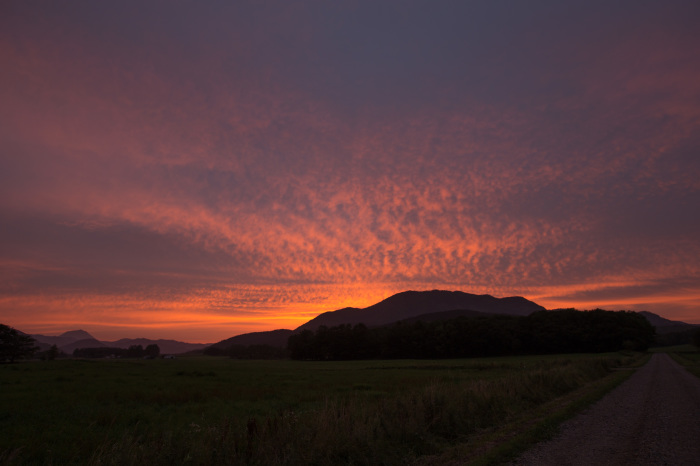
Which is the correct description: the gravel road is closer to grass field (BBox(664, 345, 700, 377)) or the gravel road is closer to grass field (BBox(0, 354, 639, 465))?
grass field (BBox(0, 354, 639, 465))

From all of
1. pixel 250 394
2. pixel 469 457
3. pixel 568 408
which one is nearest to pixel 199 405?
pixel 250 394

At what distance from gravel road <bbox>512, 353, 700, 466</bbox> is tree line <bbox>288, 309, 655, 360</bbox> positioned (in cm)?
9802

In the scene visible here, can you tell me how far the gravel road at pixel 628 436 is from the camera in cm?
952

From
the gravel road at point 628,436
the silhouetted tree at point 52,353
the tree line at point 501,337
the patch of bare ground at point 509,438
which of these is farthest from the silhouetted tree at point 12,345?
the gravel road at point 628,436

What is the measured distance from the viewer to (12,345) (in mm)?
108188

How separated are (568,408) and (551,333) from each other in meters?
105

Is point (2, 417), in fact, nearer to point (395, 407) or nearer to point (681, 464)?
point (395, 407)

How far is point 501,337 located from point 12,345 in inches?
5528

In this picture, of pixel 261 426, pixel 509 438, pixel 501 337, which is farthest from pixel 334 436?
pixel 501 337

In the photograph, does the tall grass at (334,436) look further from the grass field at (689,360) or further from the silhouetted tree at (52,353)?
the silhouetted tree at (52,353)

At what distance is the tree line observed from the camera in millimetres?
105375

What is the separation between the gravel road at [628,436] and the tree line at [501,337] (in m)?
98.0

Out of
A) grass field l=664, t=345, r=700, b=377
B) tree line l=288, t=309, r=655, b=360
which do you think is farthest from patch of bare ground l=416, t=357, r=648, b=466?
tree line l=288, t=309, r=655, b=360

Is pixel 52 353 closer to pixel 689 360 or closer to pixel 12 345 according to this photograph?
pixel 12 345
